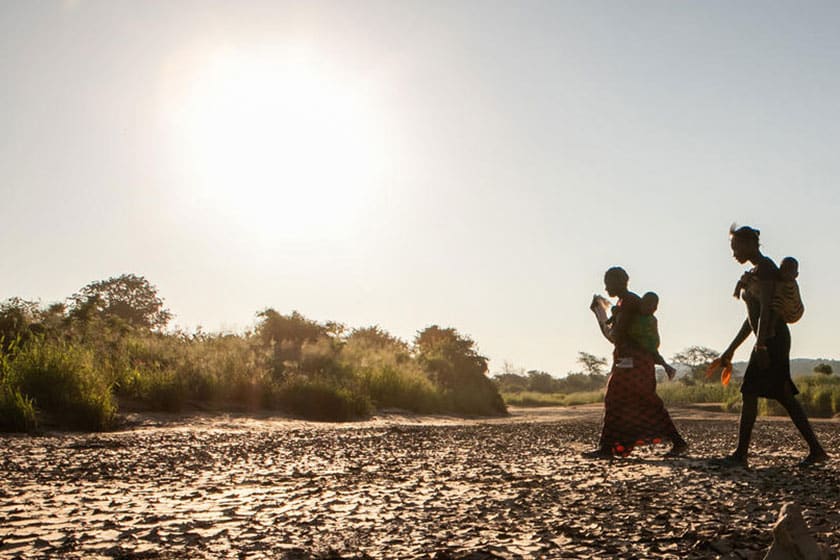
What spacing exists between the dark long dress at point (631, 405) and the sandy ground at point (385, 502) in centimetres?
30

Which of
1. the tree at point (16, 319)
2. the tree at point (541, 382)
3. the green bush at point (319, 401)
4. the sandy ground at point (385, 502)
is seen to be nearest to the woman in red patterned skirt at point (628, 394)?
the sandy ground at point (385, 502)

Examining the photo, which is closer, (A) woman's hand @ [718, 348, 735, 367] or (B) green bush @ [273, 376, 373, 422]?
(A) woman's hand @ [718, 348, 735, 367]

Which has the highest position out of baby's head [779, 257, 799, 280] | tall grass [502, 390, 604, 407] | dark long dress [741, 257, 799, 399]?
baby's head [779, 257, 799, 280]

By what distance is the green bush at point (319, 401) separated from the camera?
16125mm

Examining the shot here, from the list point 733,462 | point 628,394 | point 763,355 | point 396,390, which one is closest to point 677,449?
point 628,394

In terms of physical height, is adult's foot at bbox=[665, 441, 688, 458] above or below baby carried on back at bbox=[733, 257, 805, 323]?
below

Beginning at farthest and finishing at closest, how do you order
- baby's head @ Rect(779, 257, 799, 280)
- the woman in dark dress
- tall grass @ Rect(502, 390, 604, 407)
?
1. tall grass @ Rect(502, 390, 604, 407)
2. baby's head @ Rect(779, 257, 799, 280)
3. the woman in dark dress

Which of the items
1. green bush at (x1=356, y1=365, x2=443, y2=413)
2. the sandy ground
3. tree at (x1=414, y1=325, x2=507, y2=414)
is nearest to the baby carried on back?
the sandy ground

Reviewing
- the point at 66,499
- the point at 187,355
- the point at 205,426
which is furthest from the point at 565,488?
the point at 187,355

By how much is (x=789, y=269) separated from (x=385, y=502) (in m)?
4.40

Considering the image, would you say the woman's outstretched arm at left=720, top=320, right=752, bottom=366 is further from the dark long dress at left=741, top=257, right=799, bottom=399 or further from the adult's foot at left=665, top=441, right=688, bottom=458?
the adult's foot at left=665, top=441, right=688, bottom=458

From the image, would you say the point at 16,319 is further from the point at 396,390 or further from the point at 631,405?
the point at 631,405

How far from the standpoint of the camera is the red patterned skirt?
7602 mm

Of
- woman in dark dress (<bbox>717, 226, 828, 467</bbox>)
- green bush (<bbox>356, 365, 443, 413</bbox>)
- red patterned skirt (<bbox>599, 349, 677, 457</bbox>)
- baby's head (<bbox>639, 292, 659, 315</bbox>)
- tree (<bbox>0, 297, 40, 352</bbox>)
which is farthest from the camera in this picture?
green bush (<bbox>356, 365, 443, 413</bbox>)
